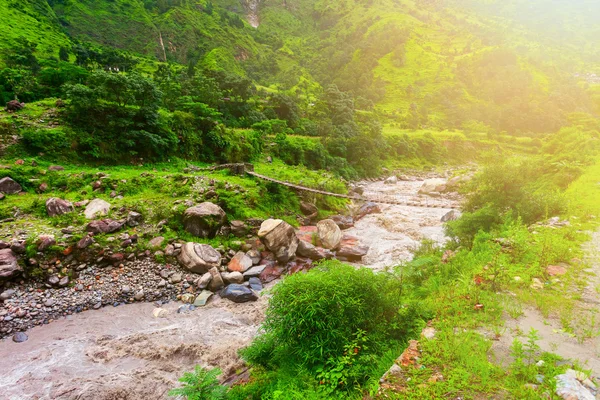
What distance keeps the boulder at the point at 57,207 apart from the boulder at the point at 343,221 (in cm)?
1284

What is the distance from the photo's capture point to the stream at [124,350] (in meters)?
6.28

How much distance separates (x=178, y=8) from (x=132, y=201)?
84457mm

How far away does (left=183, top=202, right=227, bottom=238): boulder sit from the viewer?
11930 mm

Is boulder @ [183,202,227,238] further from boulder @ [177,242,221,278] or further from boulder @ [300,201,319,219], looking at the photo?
boulder @ [300,201,319,219]

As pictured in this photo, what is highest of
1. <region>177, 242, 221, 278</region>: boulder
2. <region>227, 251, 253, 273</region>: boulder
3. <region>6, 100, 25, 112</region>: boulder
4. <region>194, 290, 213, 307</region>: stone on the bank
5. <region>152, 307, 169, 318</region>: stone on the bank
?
<region>6, 100, 25, 112</region>: boulder

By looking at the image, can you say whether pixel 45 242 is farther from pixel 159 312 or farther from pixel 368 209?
pixel 368 209

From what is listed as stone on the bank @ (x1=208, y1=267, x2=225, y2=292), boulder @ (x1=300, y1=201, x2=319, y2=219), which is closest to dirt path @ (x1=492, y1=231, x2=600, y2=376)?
stone on the bank @ (x1=208, y1=267, x2=225, y2=292)

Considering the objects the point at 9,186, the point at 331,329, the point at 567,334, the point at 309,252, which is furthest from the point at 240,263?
the point at 9,186

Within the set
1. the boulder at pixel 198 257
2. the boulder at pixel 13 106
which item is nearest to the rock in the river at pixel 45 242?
the boulder at pixel 198 257

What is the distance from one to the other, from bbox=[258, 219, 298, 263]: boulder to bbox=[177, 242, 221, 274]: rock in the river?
6.98ft

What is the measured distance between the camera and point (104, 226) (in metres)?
10.6

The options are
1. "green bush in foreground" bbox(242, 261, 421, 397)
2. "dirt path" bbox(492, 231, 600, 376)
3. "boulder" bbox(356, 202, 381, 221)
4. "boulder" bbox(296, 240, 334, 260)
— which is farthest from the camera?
"boulder" bbox(356, 202, 381, 221)

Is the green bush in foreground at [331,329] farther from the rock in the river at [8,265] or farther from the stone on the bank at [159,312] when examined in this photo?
the rock in the river at [8,265]

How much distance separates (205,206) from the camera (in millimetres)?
12484
